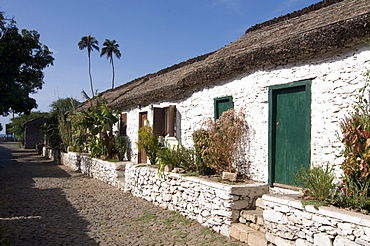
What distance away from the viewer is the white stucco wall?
457 cm

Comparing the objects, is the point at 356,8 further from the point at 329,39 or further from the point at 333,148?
the point at 333,148

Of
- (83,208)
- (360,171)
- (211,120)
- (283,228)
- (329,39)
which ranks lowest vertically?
(83,208)

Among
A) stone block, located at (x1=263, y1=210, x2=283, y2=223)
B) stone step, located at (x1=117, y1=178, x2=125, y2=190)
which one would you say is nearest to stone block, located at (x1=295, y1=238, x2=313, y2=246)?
stone block, located at (x1=263, y1=210, x2=283, y2=223)

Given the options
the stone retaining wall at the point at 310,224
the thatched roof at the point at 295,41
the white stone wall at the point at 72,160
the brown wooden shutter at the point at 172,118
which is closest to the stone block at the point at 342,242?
the stone retaining wall at the point at 310,224

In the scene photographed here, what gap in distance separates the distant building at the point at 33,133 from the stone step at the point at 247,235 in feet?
104

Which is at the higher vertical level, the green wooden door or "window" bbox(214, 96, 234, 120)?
"window" bbox(214, 96, 234, 120)

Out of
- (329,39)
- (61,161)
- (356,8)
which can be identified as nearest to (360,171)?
(329,39)

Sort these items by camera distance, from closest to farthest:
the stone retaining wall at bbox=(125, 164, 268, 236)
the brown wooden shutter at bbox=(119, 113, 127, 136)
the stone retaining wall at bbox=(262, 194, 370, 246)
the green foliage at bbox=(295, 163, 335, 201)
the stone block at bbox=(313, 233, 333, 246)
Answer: the stone retaining wall at bbox=(262, 194, 370, 246), the stone block at bbox=(313, 233, 333, 246), the green foliage at bbox=(295, 163, 335, 201), the stone retaining wall at bbox=(125, 164, 268, 236), the brown wooden shutter at bbox=(119, 113, 127, 136)

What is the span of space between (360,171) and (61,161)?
1716 centimetres

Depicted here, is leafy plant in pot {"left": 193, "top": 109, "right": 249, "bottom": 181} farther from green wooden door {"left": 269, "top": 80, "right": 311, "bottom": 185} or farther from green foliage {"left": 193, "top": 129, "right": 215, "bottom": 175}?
green wooden door {"left": 269, "top": 80, "right": 311, "bottom": 185}

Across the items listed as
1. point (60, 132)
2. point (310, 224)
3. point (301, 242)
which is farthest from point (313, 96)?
point (60, 132)

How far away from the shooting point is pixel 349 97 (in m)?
4.53

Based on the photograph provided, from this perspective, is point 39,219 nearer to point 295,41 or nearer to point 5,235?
point 5,235

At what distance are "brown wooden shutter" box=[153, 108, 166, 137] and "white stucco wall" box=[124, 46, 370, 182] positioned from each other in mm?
1963
